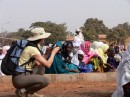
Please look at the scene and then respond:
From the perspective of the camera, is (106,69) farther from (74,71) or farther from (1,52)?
(1,52)

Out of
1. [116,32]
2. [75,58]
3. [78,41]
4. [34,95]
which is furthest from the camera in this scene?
[116,32]

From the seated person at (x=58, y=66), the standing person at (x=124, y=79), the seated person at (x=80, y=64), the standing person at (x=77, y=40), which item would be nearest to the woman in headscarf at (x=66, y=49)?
the seated person at (x=58, y=66)

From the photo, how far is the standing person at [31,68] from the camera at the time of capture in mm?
6387

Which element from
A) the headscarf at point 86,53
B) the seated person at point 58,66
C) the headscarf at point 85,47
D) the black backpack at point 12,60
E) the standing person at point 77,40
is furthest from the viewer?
the standing person at point 77,40

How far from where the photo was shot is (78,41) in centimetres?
1540

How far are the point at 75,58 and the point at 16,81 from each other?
19.3ft

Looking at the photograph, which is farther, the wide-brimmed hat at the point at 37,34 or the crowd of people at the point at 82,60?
the crowd of people at the point at 82,60

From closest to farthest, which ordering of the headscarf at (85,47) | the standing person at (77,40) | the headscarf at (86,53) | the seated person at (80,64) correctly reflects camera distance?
the seated person at (80,64), the headscarf at (86,53), the headscarf at (85,47), the standing person at (77,40)

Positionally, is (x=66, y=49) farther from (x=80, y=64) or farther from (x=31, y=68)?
(x=31, y=68)

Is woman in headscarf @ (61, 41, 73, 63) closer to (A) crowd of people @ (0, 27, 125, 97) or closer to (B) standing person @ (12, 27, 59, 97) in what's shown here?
(A) crowd of people @ (0, 27, 125, 97)

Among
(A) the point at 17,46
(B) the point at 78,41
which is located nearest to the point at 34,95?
(A) the point at 17,46

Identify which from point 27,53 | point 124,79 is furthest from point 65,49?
point 124,79

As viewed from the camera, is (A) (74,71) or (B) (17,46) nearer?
(B) (17,46)

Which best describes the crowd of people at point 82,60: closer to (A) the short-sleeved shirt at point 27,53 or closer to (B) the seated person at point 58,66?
(B) the seated person at point 58,66
